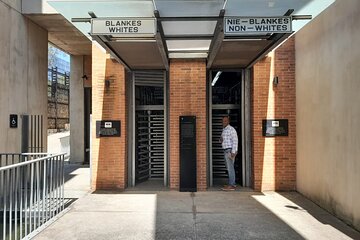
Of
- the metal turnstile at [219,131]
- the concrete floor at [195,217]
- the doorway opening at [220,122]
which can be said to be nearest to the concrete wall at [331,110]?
the concrete floor at [195,217]

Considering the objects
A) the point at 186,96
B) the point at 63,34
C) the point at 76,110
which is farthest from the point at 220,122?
the point at 76,110

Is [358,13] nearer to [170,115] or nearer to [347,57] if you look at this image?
[347,57]

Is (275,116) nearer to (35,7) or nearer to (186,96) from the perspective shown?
(186,96)

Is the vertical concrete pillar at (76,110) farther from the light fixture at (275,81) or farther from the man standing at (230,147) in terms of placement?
the light fixture at (275,81)

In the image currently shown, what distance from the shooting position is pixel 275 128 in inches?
338

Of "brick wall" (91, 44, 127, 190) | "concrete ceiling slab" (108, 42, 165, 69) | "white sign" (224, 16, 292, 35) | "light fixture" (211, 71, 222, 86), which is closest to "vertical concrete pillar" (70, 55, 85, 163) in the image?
"brick wall" (91, 44, 127, 190)

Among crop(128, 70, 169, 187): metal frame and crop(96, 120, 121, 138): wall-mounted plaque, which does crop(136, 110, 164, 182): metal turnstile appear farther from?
crop(96, 120, 121, 138): wall-mounted plaque

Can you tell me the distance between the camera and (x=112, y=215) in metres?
6.46

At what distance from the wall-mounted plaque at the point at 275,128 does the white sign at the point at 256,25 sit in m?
3.18

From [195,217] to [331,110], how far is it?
308 cm

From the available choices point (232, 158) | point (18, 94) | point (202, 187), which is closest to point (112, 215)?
point (202, 187)

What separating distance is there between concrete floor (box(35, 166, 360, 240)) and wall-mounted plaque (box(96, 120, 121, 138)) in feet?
4.62

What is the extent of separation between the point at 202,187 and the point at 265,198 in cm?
155

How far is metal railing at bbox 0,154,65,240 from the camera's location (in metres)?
5.33
